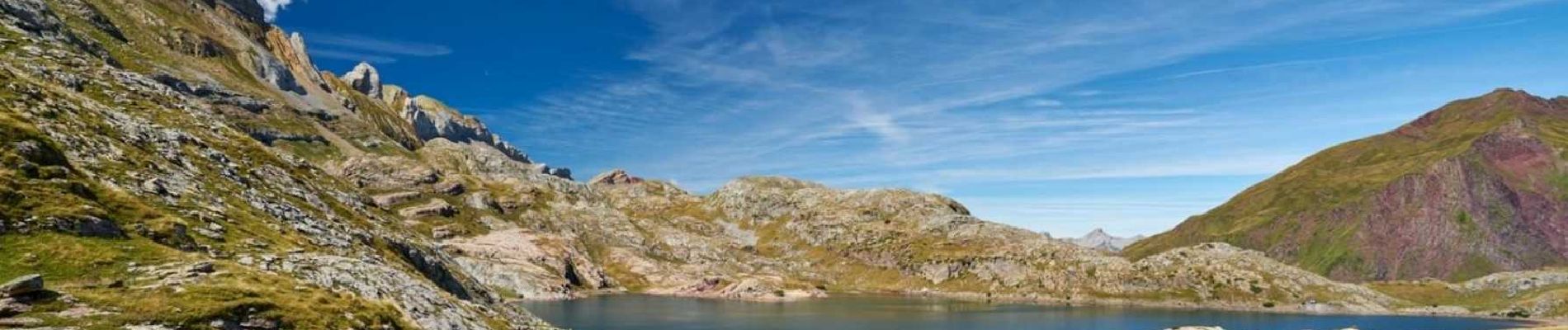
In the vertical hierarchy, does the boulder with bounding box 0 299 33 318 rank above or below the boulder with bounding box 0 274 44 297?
below

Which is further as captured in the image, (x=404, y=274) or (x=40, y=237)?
(x=404, y=274)

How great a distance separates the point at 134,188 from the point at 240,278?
124ft

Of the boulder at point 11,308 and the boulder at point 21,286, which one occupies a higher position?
the boulder at point 21,286

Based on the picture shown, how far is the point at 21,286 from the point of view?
50.2 m

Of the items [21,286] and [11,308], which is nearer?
[11,308]

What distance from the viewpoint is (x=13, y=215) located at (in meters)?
66.2

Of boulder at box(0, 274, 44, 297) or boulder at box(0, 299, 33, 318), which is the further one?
boulder at box(0, 274, 44, 297)

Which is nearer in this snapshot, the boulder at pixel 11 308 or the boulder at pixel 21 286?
the boulder at pixel 11 308

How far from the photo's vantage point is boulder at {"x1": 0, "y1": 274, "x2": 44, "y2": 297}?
49.7 meters

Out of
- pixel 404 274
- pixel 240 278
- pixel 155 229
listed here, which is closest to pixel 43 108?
pixel 155 229

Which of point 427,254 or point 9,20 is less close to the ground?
point 9,20

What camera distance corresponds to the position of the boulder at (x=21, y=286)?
163ft

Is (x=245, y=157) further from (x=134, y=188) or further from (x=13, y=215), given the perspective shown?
(x=13, y=215)

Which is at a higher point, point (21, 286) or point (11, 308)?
point (21, 286)
